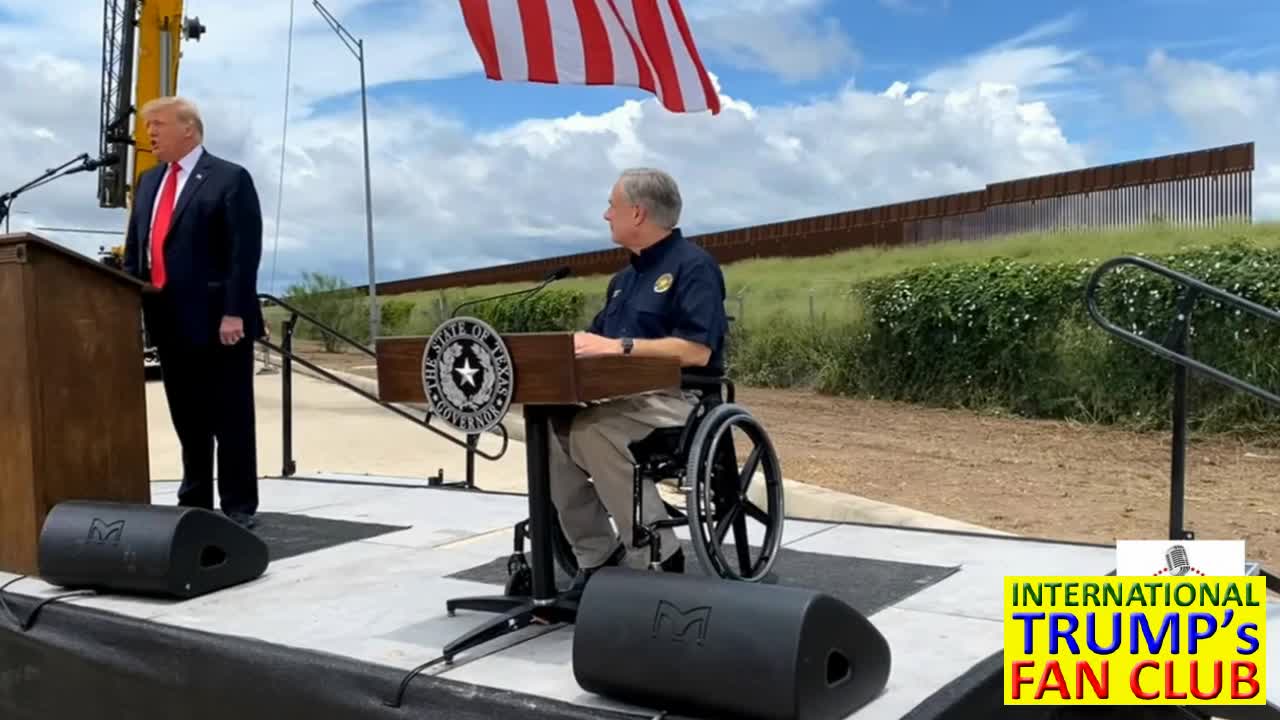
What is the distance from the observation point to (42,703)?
3.32 m

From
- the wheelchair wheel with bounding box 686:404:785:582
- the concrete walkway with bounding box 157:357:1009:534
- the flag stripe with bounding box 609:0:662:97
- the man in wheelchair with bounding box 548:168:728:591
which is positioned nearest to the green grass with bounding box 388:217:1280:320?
the concrete walkway with bounding box 157:357:1009:534

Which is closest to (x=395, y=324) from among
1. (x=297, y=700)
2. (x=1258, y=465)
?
(x=1258, y=465)

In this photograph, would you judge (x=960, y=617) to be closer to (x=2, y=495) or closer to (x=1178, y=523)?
(x=1178, y=523)

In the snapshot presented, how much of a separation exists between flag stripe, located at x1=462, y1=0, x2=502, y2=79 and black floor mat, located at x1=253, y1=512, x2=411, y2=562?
7.65ft

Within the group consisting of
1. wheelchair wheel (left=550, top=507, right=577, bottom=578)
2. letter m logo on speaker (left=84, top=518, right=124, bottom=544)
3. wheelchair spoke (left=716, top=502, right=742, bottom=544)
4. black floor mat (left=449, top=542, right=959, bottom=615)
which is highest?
wheelchair spoke (left=716, top=502, right=742, bottom=544)

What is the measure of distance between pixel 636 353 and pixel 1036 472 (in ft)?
24.9

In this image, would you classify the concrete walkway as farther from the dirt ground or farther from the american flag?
the american flag

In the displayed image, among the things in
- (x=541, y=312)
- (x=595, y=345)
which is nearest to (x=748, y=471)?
(x=595, y=345)

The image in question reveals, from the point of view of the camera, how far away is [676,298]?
3141 millimetres

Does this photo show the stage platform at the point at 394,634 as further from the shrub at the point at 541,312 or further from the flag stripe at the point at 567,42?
the shrub at the point at 541,312

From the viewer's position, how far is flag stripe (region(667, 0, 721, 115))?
597cm

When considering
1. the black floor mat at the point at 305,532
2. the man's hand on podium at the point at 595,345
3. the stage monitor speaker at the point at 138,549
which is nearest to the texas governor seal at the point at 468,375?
the man's hand on podium at the point at 595,345

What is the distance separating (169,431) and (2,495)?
862 cm

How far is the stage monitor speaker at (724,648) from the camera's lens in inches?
85.0
